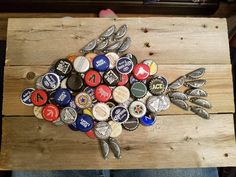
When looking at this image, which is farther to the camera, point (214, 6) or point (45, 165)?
point (214, 6)

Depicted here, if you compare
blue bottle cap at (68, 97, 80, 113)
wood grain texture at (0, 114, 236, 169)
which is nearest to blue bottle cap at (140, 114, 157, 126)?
wood grain texture at (0, 114, 236, 169)

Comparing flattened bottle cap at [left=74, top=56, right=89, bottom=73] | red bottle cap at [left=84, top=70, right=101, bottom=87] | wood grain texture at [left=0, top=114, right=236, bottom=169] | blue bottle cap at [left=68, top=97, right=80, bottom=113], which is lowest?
wood grain texture at [left=0, top=114, right=236, bottom=169]

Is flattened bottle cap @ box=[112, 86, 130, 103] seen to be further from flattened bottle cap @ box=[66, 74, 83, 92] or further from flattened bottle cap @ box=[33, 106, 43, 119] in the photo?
flattened bottle cap @ box=[33, 106, 43, 119]

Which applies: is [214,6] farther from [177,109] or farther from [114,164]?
[114,164]

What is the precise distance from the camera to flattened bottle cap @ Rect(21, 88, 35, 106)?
3.92 ft

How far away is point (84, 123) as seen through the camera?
116cm

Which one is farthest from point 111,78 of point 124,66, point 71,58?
point 71,58

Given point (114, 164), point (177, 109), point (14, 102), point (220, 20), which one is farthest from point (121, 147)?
point (220, 20)

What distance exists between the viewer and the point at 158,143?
120cm

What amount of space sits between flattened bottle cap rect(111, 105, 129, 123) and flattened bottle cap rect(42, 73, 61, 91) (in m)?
0.22

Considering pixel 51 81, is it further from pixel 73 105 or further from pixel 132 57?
pixel 132 57

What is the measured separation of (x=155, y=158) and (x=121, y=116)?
0.19 m

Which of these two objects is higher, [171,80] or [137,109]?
[171,80]

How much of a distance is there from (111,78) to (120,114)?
0.43 ft
